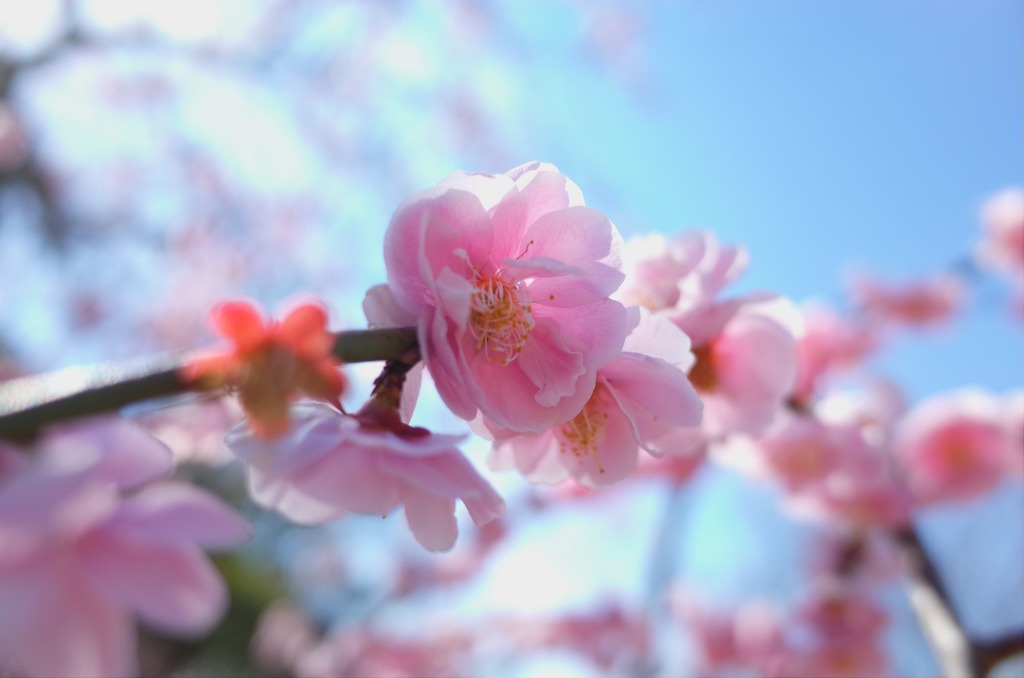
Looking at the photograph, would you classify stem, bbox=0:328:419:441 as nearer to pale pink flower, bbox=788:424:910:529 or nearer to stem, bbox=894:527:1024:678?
stem, bbox=894:527:1024:678

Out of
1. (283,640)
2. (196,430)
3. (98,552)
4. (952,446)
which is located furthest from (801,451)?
(283,640)

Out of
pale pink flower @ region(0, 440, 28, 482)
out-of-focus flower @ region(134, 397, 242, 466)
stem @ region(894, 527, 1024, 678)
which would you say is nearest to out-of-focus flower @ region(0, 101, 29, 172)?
out-of-focus flower @ region(134, 397, 242, 466)

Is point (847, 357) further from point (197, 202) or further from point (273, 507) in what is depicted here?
point (197, 202)

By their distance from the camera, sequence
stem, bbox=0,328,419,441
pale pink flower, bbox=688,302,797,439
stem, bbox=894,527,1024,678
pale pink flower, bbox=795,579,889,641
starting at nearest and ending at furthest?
stem, bbox=0,328,419,441 < pale pink flower, bbox=688,302,797,439 < stem, bbox=894,527,1024,678 < pale pink flower, bbox=795,579,889,641

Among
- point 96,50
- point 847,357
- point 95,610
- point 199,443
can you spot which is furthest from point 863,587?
point 96,50

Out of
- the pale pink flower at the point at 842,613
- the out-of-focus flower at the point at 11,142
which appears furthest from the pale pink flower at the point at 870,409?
the out-of-focus flower at the point at 11,142

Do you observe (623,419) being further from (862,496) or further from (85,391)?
(862,496)

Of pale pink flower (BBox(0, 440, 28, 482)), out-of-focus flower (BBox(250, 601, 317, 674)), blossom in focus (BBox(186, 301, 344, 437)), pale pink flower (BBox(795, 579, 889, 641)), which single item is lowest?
out-of-focus flower (BBox(250, 601, 317, 674))
